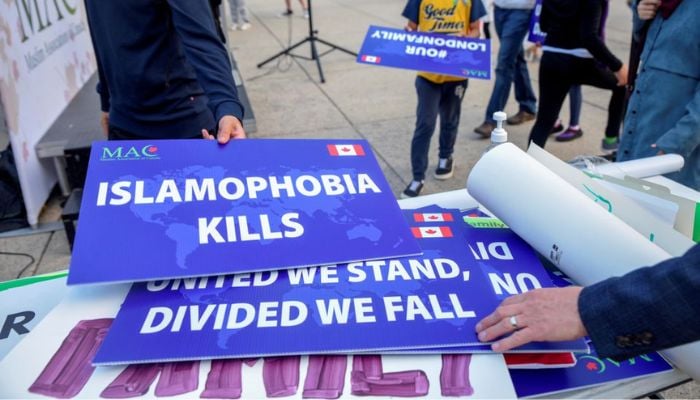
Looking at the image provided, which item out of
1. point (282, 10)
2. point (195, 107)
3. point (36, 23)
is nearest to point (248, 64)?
point (36, 23)

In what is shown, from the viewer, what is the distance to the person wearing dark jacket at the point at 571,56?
3.21 meters

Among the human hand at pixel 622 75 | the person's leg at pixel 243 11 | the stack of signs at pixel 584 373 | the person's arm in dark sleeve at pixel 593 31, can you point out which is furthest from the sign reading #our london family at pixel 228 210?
the person's leg at pixel 243 11

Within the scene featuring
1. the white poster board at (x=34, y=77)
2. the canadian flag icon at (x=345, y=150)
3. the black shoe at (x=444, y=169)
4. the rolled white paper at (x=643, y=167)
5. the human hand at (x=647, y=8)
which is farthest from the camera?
the black shoe at (x=444, y=169)

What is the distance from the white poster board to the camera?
11.0 ft

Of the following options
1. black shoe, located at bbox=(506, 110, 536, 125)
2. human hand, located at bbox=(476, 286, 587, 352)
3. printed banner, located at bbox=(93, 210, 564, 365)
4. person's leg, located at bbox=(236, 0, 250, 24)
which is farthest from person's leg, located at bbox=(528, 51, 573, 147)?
person's leg, located at bbox=(236, 0, 250, 24)

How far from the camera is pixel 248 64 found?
7277 mm

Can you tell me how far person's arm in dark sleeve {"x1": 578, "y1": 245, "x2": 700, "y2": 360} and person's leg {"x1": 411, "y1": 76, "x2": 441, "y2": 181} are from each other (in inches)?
110

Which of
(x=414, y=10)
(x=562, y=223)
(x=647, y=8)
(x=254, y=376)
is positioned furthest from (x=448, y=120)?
(x=254, y=376)

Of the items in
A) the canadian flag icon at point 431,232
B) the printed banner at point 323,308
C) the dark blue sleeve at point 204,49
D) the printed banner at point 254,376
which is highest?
the dark blue sleeve at point 204,49

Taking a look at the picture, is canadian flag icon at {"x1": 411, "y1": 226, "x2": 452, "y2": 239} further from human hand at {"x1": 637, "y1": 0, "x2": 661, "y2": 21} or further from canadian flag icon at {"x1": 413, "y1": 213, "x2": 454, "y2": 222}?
human hand at {"x1": 637, "y1": 0, "x2": 661, "y2": 21}

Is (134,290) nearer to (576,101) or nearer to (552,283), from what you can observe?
(552,283)

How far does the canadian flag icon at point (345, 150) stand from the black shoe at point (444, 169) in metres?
2.75

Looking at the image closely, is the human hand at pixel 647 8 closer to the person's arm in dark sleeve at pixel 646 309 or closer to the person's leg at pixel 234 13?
the person's arm in dark sleeve at pixel 646 309

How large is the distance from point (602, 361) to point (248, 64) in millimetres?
6889
